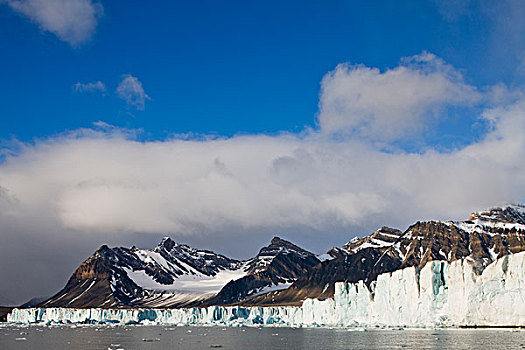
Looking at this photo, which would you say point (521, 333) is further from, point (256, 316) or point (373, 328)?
point (256, 316)

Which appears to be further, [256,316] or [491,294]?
[256,316]

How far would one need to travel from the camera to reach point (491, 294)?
81125 mm

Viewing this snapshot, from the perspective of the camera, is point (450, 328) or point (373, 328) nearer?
point (450, 328)

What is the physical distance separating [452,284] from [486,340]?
26.2 metres

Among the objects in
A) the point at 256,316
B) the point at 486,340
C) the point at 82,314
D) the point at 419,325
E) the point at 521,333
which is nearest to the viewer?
the point at 486,340

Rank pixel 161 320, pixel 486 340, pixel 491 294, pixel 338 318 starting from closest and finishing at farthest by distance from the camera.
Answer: pixel 486 340 < pixel 491 294 < pixel 338 318 < pixel 161 320

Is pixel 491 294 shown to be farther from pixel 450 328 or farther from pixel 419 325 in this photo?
pixel 419 325

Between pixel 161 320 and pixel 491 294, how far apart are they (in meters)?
125

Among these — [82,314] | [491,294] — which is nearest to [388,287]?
[491,294]

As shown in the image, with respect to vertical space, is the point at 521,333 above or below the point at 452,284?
below

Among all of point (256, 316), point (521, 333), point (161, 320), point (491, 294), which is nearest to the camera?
point (521, 333)

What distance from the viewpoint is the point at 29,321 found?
634ft

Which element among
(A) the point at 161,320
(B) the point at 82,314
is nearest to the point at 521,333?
(A) the point at 161,320

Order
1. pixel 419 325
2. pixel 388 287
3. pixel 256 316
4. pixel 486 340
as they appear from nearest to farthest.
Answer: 1. pixel 486 340
2. pixel 419 325
3. pixel 388 287
4. pixel 256 316
